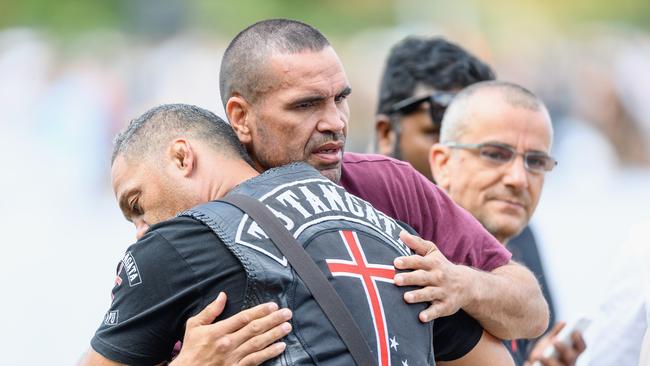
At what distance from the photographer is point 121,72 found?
921cm

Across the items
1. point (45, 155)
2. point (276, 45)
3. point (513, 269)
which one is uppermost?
point (276, 45)

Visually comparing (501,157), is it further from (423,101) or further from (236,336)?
(236,336)

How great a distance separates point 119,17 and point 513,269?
710 centimetres

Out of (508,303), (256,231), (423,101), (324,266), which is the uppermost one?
(256,231)

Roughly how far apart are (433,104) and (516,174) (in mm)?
782

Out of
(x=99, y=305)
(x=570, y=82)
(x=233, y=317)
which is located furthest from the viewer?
(x=570, y=82)

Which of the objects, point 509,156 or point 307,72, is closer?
point 307,72

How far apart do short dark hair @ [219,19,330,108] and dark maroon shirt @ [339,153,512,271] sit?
39 cm

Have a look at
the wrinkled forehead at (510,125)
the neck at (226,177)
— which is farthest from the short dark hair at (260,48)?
the wrinkled forehead at (510,125)

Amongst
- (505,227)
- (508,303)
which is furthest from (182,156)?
(505,227)

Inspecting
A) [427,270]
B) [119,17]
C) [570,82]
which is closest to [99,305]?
[119,17]

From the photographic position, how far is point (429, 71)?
16.2 feet

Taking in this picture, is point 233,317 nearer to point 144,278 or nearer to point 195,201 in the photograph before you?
point 144,278

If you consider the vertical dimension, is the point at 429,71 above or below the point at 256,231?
below
